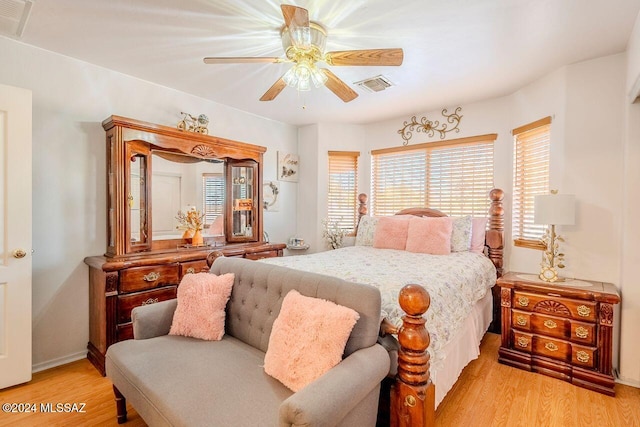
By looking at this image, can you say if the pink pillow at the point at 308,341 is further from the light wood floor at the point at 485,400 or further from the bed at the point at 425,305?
the light wood floor at the point at 485,400

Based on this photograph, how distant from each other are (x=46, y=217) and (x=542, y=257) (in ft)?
14.0

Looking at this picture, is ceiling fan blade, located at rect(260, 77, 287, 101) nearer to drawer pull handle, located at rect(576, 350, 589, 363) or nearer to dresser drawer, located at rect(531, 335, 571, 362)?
dresser drawer, located at rect(531, 335, 571, 362)

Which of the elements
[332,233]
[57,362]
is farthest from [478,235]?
[57,362]

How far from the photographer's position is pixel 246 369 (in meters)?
1.50

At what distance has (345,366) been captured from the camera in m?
1.24

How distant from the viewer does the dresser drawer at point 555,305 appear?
2254 millimetres

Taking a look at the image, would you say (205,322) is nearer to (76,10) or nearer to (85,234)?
(85,234)

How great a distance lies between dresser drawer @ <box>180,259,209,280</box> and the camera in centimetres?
279

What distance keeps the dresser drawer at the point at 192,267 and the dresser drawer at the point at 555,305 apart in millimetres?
2742

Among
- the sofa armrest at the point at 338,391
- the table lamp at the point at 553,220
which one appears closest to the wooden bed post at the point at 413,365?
the sofa armrest at the point at 338,391

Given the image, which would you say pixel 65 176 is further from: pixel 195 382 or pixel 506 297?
pixel 506 297

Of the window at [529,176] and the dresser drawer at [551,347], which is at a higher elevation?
the window at [529,176]

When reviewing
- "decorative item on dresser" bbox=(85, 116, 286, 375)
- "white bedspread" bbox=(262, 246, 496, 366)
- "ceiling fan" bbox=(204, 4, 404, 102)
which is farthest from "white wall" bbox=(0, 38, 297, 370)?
"white bedspread" bbox=(262, 246, 496, 366)

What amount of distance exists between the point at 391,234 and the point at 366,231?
1.41ft
